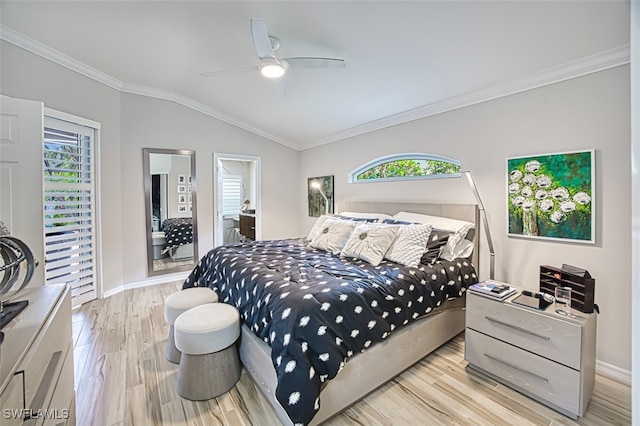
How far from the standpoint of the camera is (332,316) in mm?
1668

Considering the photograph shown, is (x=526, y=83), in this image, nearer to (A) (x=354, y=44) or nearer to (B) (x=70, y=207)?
(A) (x=354, y=44)

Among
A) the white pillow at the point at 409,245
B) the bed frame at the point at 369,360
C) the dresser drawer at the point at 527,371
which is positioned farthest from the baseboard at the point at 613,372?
the white pillow at the point at 409,245

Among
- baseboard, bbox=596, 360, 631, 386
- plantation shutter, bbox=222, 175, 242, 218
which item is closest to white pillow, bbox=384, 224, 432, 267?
baseboard, bbox=596, 360, 631, 386

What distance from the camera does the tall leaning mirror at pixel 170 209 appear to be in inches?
163

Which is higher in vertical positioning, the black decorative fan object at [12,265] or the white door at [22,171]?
the white door at [22,171]

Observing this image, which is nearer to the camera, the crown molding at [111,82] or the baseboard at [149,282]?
the crown molding at [111,82]

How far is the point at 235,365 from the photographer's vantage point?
→ 2021 millimetres

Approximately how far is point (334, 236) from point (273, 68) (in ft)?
5.57

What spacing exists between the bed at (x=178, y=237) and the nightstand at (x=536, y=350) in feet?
13.2

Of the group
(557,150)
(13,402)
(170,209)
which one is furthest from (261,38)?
(170,209)

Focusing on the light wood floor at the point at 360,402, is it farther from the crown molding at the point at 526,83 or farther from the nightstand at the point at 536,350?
the crown molding at the point at 526,83

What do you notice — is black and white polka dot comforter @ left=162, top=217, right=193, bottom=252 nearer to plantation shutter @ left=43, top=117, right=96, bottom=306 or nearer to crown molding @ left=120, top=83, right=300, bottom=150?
plantation shutter @ left=43, top=117, right=96, bottom=306

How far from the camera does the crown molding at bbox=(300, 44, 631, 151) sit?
1992mm

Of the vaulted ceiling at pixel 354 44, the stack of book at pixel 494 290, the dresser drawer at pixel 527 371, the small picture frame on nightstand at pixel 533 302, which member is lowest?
the dresser drawer at pixel 527 371
